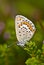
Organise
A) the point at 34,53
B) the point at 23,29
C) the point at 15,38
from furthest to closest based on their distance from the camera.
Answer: the point at 15,38 < the point at 23,29 < the point at 34,53

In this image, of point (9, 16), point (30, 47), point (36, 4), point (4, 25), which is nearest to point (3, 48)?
point (30, 47)

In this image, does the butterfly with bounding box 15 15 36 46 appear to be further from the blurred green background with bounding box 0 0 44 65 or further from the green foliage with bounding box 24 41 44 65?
the green foliage with bounding box 24 41 44 65

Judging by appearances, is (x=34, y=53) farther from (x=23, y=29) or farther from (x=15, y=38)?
(x=15, y=38)

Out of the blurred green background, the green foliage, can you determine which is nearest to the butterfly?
the blurred green background

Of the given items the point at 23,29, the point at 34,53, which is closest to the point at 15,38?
the point at 23,29

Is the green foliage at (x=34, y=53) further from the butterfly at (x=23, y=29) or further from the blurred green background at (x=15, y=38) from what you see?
the butterfly at (x=23, y=29)

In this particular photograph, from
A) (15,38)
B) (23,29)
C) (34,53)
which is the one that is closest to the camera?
(34,53)
